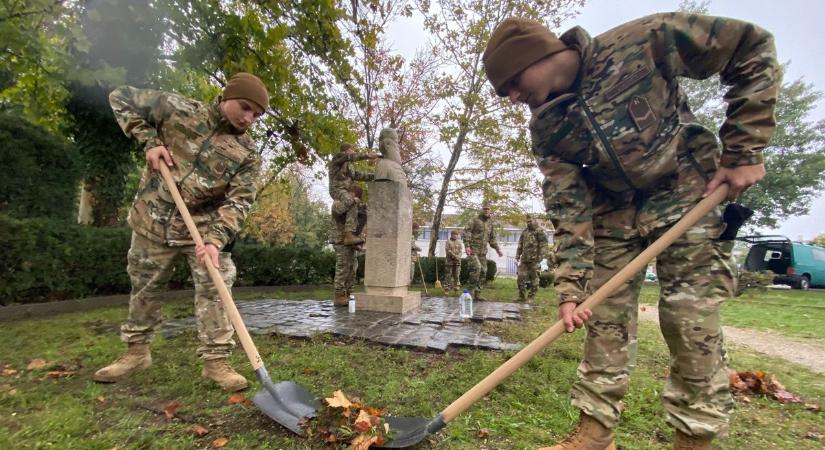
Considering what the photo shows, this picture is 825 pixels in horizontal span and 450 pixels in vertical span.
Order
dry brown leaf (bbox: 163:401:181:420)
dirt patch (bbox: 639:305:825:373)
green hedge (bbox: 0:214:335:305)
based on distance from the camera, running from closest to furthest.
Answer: dry brown leaf (bbox: 163:401:181:420)
dirt patch (bbox: 639:305:825:373)
green hedge (bbox: 0:214:335:305)

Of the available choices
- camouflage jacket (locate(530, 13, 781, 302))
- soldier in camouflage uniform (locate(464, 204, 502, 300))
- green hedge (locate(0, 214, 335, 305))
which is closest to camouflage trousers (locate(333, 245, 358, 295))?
green hedge (locate(0, 214, 335, 305))

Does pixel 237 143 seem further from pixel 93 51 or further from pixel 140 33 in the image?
pixel 140 33

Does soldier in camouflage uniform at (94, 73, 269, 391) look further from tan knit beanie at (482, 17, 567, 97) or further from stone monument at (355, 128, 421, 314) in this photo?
stone monument at (355, 128, 421, 314)

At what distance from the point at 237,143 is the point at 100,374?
1952 millimetres

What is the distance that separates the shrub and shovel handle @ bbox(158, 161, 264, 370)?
534 centimetres

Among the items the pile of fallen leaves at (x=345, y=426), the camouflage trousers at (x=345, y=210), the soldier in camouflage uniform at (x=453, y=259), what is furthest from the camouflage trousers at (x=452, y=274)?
the pile of fallen leaves at (x=345, y=426)

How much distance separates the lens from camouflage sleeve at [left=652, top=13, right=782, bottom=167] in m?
1.68

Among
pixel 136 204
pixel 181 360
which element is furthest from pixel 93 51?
pixel 181 360

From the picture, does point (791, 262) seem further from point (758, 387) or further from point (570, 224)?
point (570, 224)

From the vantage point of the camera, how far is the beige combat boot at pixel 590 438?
189 cm

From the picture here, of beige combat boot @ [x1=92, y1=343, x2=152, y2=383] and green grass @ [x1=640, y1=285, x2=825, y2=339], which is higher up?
beige combat boot @ [x1=92, y1=343, x2=152, y2=383]

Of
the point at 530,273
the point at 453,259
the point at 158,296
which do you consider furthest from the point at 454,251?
the point at 158,296

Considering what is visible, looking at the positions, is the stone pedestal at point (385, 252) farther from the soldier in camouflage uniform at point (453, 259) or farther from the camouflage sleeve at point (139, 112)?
the soldier in camouflage uniform at point (453, 259)

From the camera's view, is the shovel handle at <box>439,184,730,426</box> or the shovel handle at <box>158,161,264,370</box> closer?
the shovel handle at <box>439,184,730,426</box>
